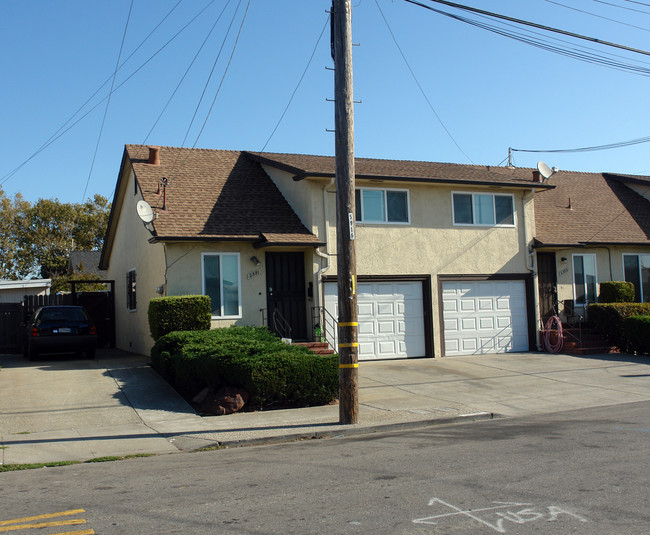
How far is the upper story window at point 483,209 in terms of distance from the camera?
63.2 feet

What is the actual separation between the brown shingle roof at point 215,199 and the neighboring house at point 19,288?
9.18 m

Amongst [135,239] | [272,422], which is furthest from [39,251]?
[272,422]

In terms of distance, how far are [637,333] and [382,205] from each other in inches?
330

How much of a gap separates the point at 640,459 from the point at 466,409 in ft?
14.4

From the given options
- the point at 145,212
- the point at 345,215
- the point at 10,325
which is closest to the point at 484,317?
the point at 145,212

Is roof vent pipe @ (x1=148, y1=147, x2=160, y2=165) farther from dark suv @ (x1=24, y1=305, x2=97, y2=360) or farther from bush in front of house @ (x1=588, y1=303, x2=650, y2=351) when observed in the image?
bush in front of house @ (x1=588, y1=303, x2=650, y2=351)

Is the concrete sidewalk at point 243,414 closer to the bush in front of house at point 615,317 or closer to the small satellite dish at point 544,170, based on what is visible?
the bush in front of house at point 615,317

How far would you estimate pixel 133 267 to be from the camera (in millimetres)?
20656

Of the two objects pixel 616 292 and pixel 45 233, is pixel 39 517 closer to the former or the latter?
pixel 616 292

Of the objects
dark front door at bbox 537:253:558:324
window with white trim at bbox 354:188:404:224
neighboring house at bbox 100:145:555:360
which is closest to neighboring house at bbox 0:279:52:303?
neighboring house at bbox 100:145:555:360

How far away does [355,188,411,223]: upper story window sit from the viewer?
58.9 ft

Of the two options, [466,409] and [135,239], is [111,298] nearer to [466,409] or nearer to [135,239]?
[135,239]

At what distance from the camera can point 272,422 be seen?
34.3 ft

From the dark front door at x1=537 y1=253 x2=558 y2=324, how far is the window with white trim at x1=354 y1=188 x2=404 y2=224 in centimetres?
532
